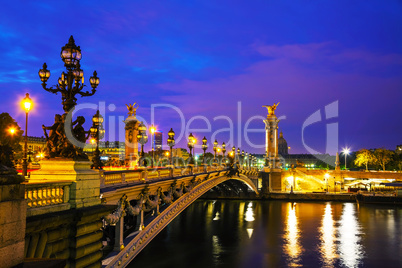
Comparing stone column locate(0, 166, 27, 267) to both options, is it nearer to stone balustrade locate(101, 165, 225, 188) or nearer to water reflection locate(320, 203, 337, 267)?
stone balustrade locate(101, 165, 225, 188)

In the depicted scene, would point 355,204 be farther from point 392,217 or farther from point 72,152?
point 72,152

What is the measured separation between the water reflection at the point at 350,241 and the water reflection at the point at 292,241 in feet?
12.6

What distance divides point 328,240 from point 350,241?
2.16m

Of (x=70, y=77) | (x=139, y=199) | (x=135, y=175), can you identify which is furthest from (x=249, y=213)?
(x=70, y=77)

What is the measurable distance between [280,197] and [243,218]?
83.4 feet

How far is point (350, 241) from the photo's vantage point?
3959 centimetres

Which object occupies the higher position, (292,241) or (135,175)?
(135,175)

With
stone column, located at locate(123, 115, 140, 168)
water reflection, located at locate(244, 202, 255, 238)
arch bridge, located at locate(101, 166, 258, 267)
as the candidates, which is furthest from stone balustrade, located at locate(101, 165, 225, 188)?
water reflection, located at locate(244, 202, 255, 238)

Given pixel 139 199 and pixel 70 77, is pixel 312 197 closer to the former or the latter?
pixel 139 199

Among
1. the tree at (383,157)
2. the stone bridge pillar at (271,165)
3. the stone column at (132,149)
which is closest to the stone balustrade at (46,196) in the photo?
the stone column at (132,149)

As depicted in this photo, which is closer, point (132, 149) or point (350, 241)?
point (132, 149)

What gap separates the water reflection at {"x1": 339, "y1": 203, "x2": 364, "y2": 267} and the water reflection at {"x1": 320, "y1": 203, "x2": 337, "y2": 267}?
752 mm

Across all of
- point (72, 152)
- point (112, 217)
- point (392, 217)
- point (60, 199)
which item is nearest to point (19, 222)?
point (60, 199)

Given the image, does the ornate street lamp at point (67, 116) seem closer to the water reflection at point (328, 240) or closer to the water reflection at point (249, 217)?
the water reflection at point (328, 240)
